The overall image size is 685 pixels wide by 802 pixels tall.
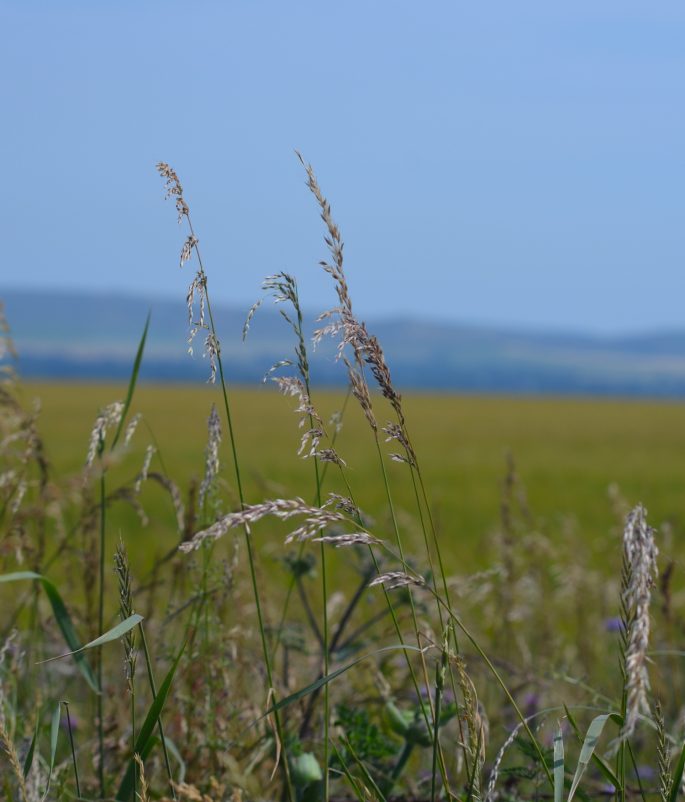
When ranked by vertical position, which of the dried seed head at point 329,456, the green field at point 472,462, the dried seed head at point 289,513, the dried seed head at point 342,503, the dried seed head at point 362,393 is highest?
the dried seed head at point 362,393

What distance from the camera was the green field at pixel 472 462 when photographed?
48.2ft

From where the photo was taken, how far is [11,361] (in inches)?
118

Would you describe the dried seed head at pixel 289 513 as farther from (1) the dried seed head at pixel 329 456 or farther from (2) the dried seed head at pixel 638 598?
(2) the dried seed head at pixel 638 598

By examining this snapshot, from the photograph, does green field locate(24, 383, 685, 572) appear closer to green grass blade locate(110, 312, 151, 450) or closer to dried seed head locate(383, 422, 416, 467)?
green grass blade locate(110, 312, 151, 450)

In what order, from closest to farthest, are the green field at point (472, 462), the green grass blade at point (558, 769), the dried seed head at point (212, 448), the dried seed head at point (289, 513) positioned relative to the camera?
the dried seed head at point (289, 513) → the green grass blade at point (558, 769) → the dried seed head at point (212, 448) → the green field at point (472, 462)

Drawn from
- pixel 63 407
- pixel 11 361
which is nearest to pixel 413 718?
pixel 11 361

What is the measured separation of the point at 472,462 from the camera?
28641mm

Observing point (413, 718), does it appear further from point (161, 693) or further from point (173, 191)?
point (173, 191)

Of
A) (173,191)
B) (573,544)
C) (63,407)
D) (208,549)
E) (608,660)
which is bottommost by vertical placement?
(63,407)

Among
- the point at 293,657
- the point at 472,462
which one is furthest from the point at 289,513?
the point at 472,462

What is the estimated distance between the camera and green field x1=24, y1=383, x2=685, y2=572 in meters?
14.7

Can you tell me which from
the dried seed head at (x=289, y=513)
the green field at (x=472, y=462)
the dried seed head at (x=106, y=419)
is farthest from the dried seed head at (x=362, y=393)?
the green field at (x=472, y=462)

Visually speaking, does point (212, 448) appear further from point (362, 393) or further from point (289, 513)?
point (289, 513)

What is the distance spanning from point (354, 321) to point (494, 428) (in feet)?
150
